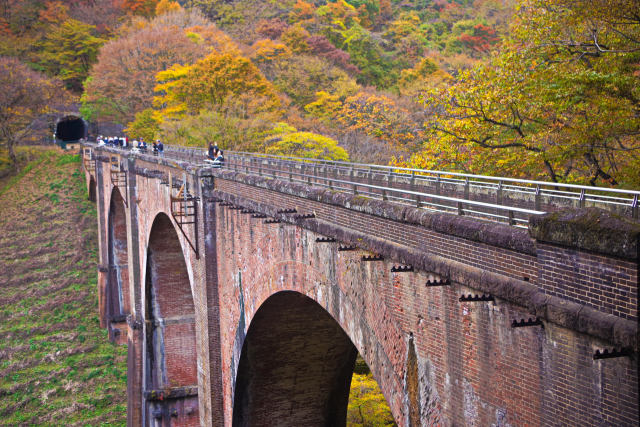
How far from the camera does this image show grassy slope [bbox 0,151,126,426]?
2684cm

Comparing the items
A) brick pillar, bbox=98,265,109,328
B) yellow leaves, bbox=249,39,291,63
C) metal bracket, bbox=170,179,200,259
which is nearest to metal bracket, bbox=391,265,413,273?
metal bracket, bbox=170,179,200,259

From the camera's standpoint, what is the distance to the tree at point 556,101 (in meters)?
12.2

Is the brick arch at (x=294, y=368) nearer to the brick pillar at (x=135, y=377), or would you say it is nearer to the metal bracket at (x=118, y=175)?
the brick pillar at (x=135, y=377)

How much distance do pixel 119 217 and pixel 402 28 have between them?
42.8 metres

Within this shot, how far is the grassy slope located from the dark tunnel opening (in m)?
7.89

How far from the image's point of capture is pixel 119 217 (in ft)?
118

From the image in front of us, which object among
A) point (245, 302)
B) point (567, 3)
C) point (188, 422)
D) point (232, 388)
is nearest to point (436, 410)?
point (245, 302)

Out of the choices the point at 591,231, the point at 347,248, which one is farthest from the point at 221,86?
the point at 591,231

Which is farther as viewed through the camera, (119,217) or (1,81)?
(1,81)

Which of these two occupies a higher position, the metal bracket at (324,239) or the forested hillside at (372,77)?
the forested hillside at (372,77)

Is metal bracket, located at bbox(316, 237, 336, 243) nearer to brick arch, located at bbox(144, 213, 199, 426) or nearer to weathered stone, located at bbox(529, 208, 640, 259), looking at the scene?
weathered stone, located at bbox(529, 208, 640, 259)

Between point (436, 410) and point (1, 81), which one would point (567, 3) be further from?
point (1, 81)

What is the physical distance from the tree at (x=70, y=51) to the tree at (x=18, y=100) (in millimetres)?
10641

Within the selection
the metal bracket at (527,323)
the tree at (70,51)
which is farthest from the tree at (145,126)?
the metal bracket at (527,323)
